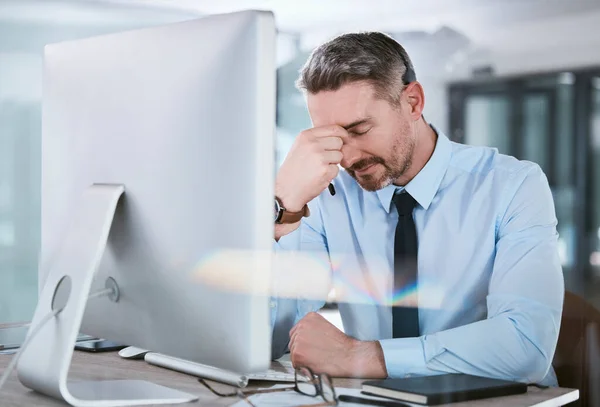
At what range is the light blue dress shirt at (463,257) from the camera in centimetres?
152

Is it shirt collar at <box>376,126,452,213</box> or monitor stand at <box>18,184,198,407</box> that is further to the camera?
shirt collar at <box>376,126,452,213</box>

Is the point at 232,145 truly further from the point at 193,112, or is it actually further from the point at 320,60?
the point at 320,60

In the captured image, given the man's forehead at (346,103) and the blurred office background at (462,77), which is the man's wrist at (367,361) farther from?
the blurred office background at (462,77)

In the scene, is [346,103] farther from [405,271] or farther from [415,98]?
[405,271]

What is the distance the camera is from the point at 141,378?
1.34 metres

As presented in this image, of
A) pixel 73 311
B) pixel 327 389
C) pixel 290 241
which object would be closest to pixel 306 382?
pixel 327 389

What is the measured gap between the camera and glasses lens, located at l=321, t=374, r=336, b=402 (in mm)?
1165

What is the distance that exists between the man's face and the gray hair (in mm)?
19

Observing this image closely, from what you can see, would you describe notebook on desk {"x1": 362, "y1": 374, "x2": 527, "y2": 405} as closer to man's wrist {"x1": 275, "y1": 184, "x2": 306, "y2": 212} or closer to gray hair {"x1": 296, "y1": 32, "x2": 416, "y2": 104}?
man's wrist {"x1": 275, "y1": 184, "x2": 306, "y2": 212}

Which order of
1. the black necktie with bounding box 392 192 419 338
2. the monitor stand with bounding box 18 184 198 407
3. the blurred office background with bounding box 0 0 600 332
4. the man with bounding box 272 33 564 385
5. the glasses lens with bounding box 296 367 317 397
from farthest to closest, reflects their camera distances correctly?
the blurred office background with bounding box 0 0 600 332 < the black necktie with bounding box 392 192 419 338 < the man with bounding box 272 33 564 385 < the glasses lens with bounding box 296 367 317 397 < the monitor stand with bounding box 18 184 198 407

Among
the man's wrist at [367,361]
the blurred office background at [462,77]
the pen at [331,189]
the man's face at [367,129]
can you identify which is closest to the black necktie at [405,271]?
the man's face at [367,129]

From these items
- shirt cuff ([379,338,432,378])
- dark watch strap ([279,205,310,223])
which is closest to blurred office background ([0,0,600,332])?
dark watch strap ([279,205,310,223])

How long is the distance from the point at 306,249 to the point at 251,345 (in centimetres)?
109

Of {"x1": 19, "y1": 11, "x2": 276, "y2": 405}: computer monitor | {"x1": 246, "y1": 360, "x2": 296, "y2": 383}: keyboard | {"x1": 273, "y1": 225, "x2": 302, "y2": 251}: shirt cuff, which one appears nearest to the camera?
{"x1": 19, "y1": 11, "x2": 276, "y2": 405}: computer monitor
